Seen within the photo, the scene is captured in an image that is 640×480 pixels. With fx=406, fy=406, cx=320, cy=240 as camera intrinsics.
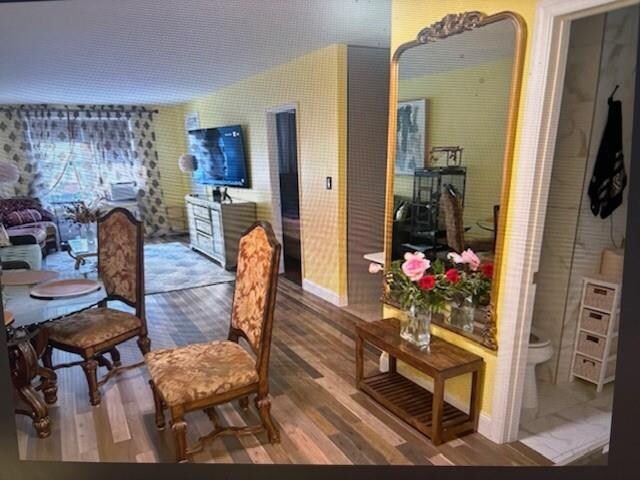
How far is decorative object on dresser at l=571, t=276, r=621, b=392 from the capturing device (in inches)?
51.9

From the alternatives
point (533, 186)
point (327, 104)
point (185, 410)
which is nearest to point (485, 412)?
point (533, 186)

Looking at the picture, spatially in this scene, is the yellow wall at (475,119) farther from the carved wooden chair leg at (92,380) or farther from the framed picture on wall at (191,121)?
the carved wooden chair leg at (92,380)

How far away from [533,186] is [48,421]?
2021 mm

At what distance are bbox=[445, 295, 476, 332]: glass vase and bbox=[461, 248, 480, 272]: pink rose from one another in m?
0.14

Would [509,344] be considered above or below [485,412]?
above

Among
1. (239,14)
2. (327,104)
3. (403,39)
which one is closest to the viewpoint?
(239,14)

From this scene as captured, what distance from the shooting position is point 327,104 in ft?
6.57

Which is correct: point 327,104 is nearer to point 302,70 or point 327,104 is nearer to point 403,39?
point 302,70

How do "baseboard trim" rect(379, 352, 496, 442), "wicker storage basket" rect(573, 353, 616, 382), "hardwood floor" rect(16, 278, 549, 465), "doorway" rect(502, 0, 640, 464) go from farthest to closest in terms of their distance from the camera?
"baseboard trim" rect(379, 352, 496, 442) < "hardwood floor" rect(16, 278, 549, 465) < "wicker storage basket" rect(573, 353, 616, 382) < "doorway" rect(502, 0, 640, 464)

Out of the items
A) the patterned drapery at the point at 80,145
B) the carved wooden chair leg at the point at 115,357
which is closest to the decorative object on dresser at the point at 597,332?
the patterned drapery at the point at 80,145

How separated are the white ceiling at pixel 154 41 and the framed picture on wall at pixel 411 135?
1.04 ft

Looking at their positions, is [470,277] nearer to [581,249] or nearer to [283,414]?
[581,249]

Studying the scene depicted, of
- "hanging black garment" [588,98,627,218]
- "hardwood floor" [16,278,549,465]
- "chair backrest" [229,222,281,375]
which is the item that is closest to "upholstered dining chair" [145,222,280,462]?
"chair backrest" [229,222,281,375]

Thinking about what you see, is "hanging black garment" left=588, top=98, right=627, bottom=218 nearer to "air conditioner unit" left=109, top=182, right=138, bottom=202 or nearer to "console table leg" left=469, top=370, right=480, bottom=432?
"console table leg" left=469, top=370, right=480, bottom=432
